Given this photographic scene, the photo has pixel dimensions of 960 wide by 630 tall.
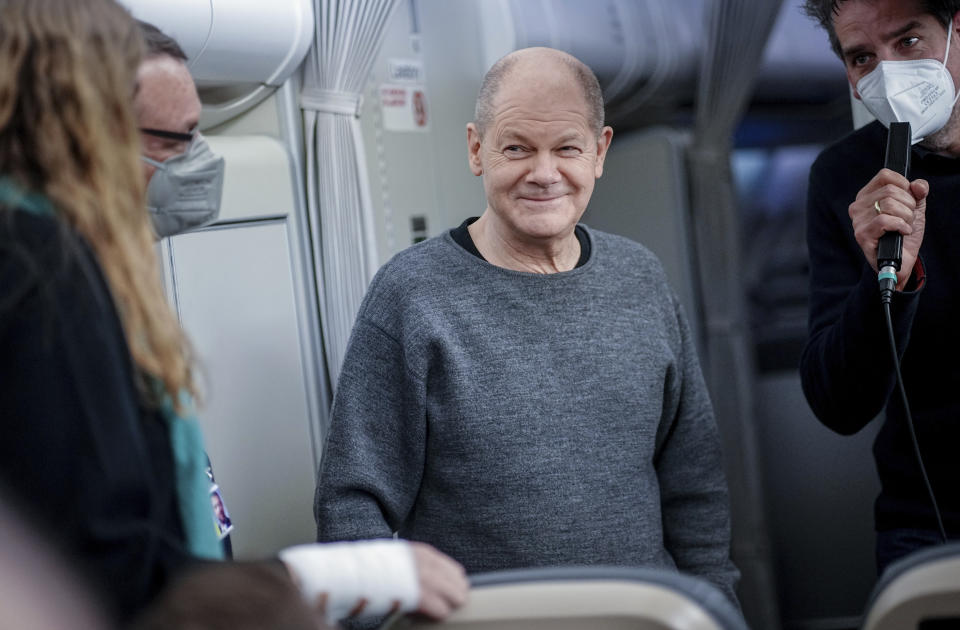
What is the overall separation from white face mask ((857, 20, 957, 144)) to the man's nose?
598 mm

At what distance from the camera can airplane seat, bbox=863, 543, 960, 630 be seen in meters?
1.17

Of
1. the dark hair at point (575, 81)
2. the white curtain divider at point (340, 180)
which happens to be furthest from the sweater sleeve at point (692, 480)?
the white curtain divider at point (340, 180)

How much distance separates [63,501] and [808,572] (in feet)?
12.1

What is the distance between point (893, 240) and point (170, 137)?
1150 mm

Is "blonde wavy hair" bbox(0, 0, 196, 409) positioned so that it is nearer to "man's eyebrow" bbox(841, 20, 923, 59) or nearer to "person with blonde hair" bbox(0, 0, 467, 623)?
"person with blonde hair" bbox(0, 0, 467, 623)

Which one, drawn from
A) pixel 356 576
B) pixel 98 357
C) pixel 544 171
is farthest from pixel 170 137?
pixel 544 171

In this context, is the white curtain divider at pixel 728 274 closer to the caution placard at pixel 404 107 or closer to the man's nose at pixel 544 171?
the caution placard at pixel 404 107

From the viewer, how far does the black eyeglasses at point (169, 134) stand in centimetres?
146

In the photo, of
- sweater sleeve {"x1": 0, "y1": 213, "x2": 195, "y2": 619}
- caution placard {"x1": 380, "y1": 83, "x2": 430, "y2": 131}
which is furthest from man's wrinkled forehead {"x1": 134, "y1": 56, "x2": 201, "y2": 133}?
caution placard {"x1": 380, "y1": 83, "x2": 430, "y2": 131}

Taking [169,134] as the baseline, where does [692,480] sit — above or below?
below

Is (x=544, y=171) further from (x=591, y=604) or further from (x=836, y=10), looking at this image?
(x=591, y=604)

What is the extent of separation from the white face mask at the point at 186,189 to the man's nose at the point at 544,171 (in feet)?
1.99

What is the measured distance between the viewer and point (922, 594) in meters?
1.17

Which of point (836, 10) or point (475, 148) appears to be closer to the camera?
point (836, 10)
